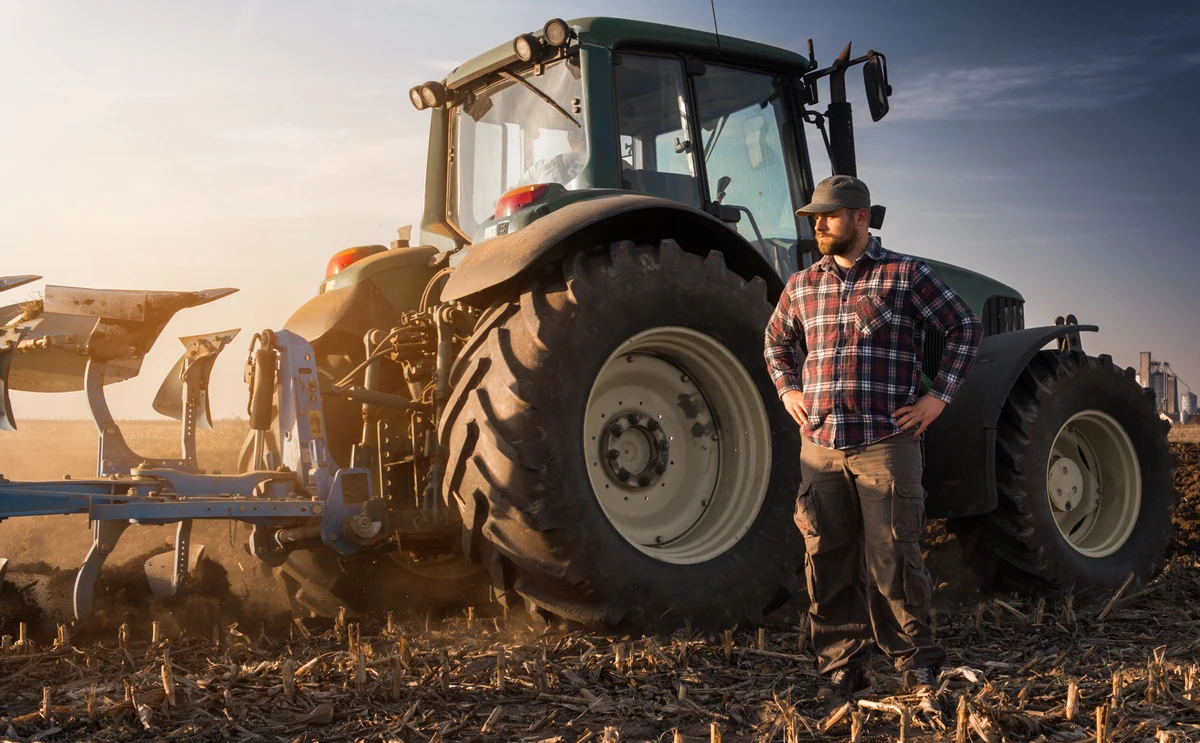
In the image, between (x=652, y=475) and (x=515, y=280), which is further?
(x=652, y=475)

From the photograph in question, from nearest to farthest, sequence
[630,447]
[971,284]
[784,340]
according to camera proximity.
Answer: [784,340], [630,447], [971,284]

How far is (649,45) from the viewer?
15.9 feet

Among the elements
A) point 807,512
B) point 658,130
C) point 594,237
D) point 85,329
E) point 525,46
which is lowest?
point 807,512

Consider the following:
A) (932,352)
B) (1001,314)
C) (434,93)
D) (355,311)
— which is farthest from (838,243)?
(1001,314)

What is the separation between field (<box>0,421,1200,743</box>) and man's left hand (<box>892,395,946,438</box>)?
78 centimetres

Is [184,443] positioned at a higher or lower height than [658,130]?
lower

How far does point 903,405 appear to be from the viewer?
3.46 m

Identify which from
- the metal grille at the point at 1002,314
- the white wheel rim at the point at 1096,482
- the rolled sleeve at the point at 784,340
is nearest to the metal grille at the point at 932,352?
the white wheel rim at the point at 1096,482

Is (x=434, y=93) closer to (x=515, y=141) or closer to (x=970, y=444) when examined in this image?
(x=515, y=141)

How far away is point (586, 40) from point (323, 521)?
2.34 m

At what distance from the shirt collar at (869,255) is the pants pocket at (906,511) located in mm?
765

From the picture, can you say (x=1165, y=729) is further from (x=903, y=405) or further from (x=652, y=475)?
(x=652, y=475)

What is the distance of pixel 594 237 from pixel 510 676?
169cm

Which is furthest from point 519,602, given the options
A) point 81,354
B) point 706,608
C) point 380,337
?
point 81,354
